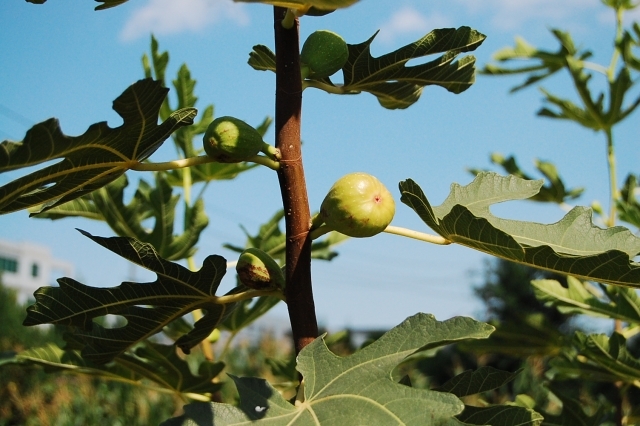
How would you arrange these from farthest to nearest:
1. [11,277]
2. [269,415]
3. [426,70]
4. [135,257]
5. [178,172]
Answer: [11,277] → [178,172] → [426,70] → [135,257] → [269,415]

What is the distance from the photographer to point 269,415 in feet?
2.97

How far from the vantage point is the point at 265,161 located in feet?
3.35

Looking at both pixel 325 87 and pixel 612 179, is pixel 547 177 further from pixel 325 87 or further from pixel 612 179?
pixel 325 87

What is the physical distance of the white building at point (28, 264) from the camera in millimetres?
32594

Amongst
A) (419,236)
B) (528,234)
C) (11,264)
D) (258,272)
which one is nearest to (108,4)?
(258,272)

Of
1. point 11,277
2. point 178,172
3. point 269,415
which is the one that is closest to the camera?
point 269,415

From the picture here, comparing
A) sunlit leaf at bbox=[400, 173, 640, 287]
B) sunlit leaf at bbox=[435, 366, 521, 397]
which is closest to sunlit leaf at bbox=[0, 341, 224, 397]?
sunlit leaf at bbox=[435, 366, 521, 397]

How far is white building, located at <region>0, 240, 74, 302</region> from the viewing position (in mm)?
32594

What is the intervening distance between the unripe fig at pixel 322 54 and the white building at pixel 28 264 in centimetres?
3304

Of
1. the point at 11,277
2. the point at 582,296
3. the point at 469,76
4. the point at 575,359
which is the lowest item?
the point at 11,277

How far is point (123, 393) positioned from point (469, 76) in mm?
3916

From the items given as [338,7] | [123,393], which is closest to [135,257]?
[338,7]

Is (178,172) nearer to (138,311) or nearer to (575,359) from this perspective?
(138,311)

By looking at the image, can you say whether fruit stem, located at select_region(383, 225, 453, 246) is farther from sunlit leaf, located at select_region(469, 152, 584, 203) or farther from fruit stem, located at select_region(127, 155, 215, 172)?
sunlit leaf, located at select_region(469, 152, 584, 203)
